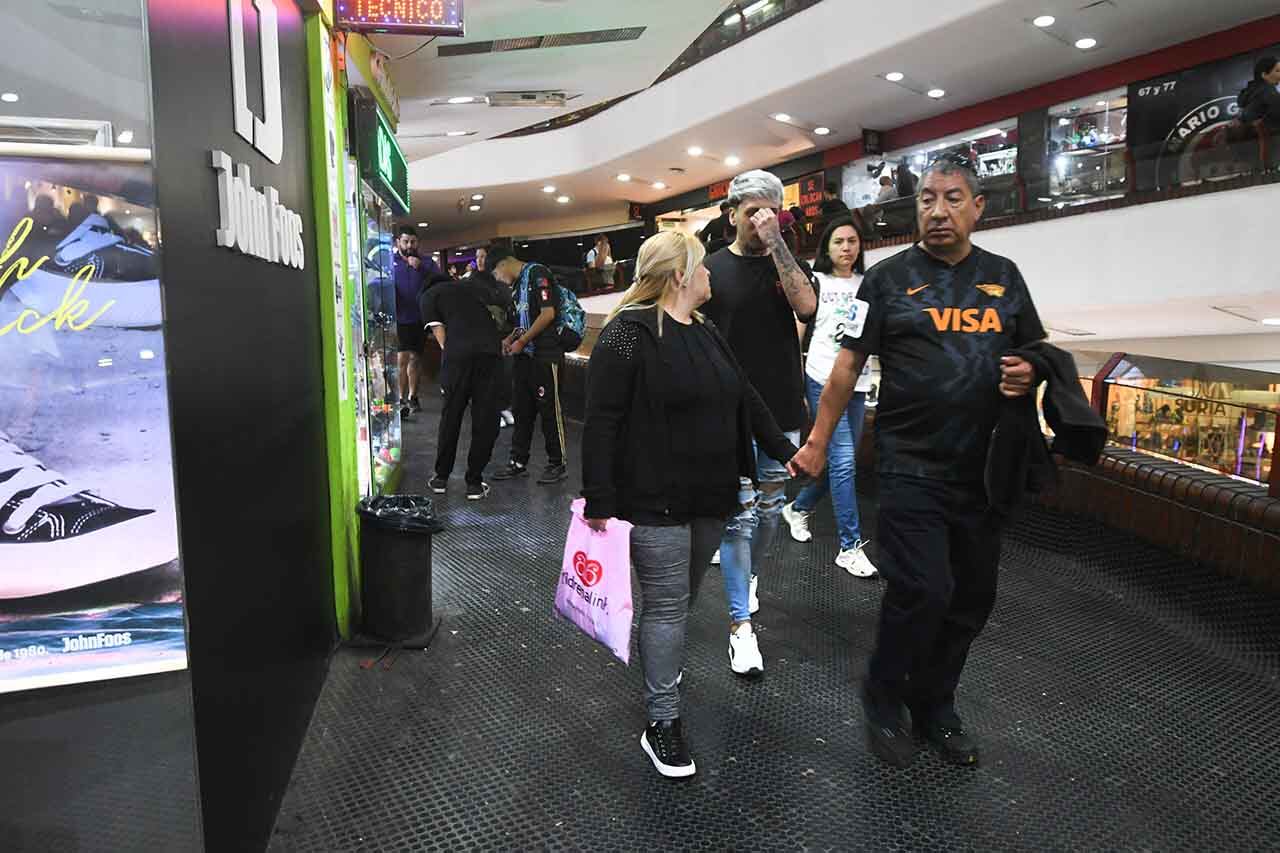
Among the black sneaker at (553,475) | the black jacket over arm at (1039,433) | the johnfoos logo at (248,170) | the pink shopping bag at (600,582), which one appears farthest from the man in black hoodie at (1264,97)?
the johnfoos logo at (248,170)

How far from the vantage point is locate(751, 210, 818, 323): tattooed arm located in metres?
2.62

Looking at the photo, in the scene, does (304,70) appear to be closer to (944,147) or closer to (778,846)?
(778,846)

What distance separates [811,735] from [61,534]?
1969 millimetres

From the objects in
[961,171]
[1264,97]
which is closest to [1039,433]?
[961,171]

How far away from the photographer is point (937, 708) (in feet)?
7.80

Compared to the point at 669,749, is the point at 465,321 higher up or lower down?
higher up

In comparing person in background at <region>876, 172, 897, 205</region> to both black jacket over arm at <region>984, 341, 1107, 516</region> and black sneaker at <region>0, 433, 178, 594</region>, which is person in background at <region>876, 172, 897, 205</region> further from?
black sneaker at <region>0, 433, 178, 594</region>

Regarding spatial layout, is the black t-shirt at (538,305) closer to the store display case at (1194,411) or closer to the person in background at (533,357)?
the person in background at (533,357)

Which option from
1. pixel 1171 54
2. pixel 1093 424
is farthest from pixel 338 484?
pixel 1171 54

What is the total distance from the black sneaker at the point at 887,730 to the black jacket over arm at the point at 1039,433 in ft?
2.15

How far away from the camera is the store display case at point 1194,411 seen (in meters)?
3.41

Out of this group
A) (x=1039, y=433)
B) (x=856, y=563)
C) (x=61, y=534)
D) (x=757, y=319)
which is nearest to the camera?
(x=61, y=534)

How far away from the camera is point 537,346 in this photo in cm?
576

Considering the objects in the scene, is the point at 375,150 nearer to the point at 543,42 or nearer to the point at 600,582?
the point at 543,42
